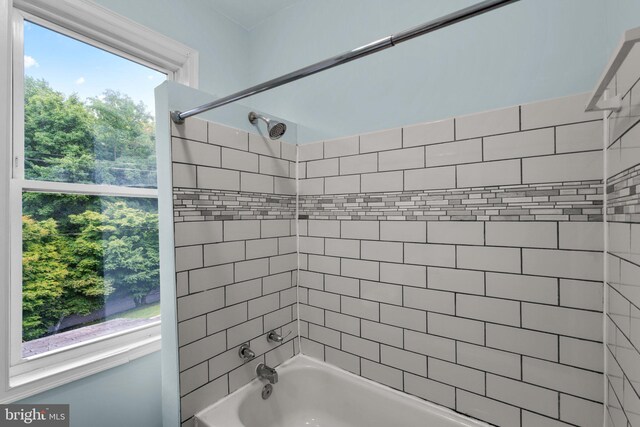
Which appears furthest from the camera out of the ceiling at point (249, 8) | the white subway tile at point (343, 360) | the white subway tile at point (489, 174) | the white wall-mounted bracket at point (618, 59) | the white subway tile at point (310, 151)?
the ceiling at point (249, 8)

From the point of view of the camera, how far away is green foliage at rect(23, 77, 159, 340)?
123 cm

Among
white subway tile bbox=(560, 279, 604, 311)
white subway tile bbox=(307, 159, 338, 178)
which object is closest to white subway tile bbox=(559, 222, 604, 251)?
white subway tile bbox=(560, 279, 604, 311)

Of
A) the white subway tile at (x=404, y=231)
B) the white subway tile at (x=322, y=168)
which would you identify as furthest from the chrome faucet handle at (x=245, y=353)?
the white subway tile at (x=322, y=168)

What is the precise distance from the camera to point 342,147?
5.01ft

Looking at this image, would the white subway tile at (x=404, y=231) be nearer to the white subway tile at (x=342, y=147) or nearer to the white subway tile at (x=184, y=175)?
the white subway tile at (x=342, y=147)

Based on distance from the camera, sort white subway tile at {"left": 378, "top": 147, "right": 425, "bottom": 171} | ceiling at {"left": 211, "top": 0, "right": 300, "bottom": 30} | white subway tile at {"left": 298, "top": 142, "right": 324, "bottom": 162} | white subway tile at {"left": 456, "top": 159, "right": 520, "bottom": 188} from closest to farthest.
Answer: white subway tile at {"left": 456, "top": 159, "right": 520, "bottom": 188} < white subway tile at {"left": 378, "top": 147, "right": 425, "bottom": 171} < white subway tile at {"left": 298, "top": 142, "right": 324, "bottom": 162} < ceiling at {"left": 211, "top": 0, "right": 300, "bottom": 30}

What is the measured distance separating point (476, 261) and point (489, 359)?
15.2 inches

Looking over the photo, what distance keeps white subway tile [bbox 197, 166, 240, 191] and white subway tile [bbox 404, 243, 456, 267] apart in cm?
85

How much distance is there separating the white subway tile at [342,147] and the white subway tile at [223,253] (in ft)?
2.16

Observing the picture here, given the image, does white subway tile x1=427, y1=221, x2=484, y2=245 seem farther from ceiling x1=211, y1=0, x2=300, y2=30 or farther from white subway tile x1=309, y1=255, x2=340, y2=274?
ceiling x1=211, y1=0, x2=300, y2=30

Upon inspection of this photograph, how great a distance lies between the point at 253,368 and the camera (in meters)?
1.46

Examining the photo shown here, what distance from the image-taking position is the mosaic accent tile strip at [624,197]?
2.26 ft

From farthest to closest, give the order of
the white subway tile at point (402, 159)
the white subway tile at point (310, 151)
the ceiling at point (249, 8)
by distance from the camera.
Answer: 1. the ceiling at point (249, 8)
2. the white subway tile at point (310, 151)
3. the white subway tile at point (402, 159)

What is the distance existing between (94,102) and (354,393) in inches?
75.4
